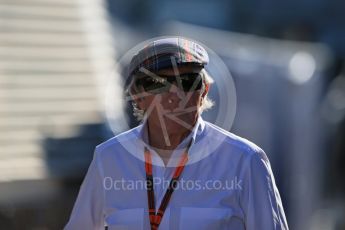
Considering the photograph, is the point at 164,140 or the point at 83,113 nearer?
the point at 164,140

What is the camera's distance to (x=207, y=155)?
320 centimetres

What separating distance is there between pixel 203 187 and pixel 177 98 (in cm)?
32

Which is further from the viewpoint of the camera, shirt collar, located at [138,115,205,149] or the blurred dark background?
the blurred dark background

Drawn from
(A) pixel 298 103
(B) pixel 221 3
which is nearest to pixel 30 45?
(A) pixel 298 103

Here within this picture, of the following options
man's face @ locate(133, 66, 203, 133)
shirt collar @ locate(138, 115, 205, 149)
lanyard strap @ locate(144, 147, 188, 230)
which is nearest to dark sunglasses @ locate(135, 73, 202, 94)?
man's face @ locate(133, 66, 203, 133)

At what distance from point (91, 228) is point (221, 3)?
551 inches

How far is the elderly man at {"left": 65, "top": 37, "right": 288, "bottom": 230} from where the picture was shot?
10.3 ft

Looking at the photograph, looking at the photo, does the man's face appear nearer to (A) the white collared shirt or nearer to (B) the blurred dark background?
(A) the white collared shirt

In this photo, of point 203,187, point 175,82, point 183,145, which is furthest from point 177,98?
point 203,187

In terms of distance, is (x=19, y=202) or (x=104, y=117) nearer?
(x=19, y=202)

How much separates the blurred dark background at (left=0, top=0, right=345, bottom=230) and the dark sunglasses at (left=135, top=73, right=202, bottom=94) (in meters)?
4.63

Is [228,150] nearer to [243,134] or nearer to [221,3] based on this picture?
[243,134]

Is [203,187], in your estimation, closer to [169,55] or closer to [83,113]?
[169,55]

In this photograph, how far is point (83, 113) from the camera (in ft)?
31.3
